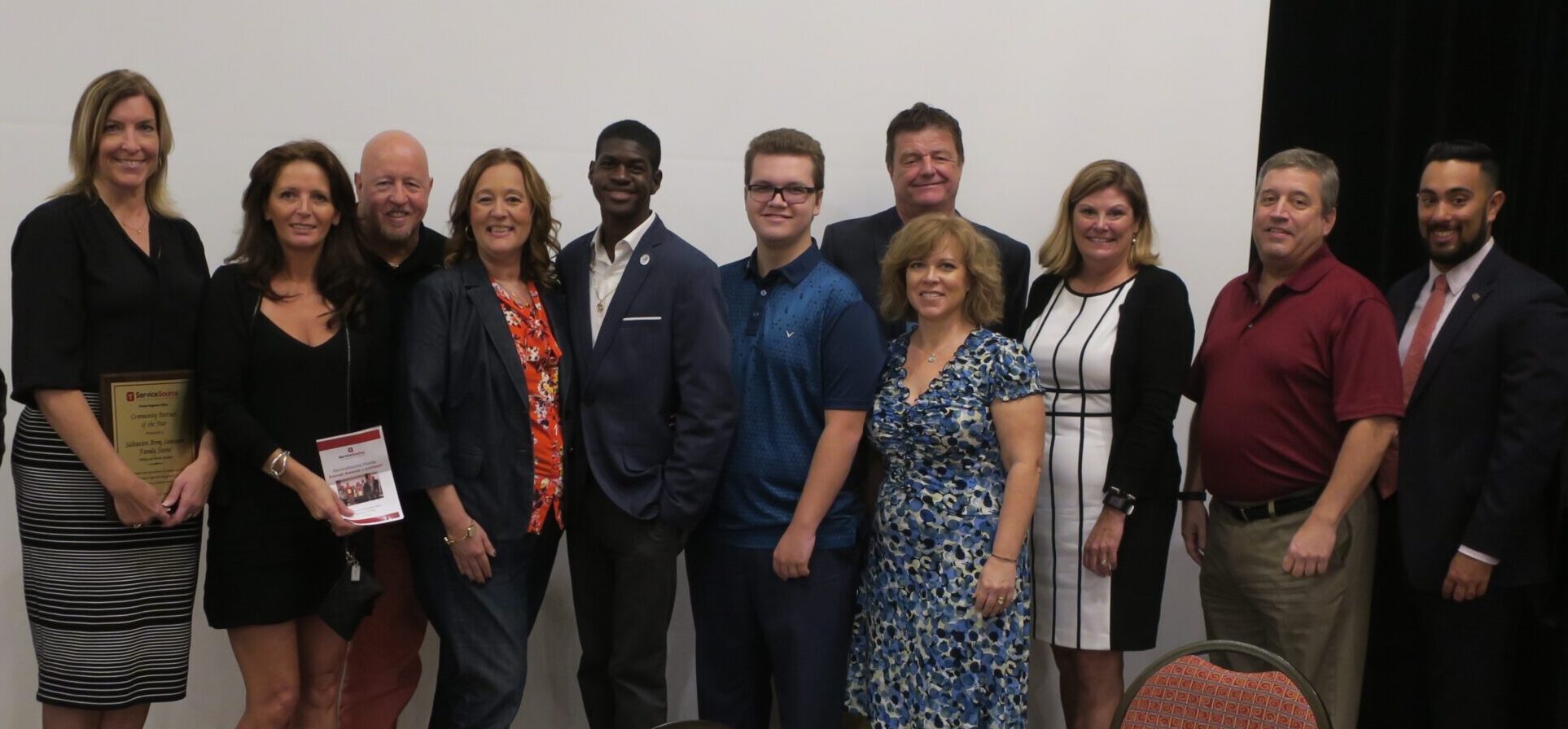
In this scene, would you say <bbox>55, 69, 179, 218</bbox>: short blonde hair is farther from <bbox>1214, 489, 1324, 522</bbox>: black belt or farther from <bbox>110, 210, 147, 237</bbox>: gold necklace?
<bbox>1214, 489, 1324, 522</bbox>: black belt

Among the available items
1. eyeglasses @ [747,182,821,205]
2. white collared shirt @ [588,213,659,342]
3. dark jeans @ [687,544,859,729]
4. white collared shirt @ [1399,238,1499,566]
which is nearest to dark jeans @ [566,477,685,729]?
dark jeans @ [687,544,859,729]

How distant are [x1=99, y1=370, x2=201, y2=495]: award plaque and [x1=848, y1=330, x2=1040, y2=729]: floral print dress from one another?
4.69 ft

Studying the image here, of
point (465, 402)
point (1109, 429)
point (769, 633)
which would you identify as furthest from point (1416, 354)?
point (465, 402)

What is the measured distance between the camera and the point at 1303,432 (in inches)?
111

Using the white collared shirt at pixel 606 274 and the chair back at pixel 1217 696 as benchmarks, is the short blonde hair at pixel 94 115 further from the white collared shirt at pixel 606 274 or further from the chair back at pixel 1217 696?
the chair back at pixel 1217 696

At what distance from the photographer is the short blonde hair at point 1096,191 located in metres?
2.81

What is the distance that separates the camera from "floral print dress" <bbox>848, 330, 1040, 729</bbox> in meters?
2.54

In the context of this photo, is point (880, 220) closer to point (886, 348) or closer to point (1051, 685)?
point (886, 348)

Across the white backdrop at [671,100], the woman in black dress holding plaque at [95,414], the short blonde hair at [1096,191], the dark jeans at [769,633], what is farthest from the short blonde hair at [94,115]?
the short blonde hair at [1096,191]

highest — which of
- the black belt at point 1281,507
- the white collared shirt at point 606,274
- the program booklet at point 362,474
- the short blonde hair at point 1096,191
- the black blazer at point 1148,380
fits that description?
the short blonde hair at point 1096,191

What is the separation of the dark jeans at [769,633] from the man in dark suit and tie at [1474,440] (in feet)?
4.67

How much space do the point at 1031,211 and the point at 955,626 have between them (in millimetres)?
1585

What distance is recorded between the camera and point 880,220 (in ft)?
10.4

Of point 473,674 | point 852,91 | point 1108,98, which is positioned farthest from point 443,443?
point 1108,98
